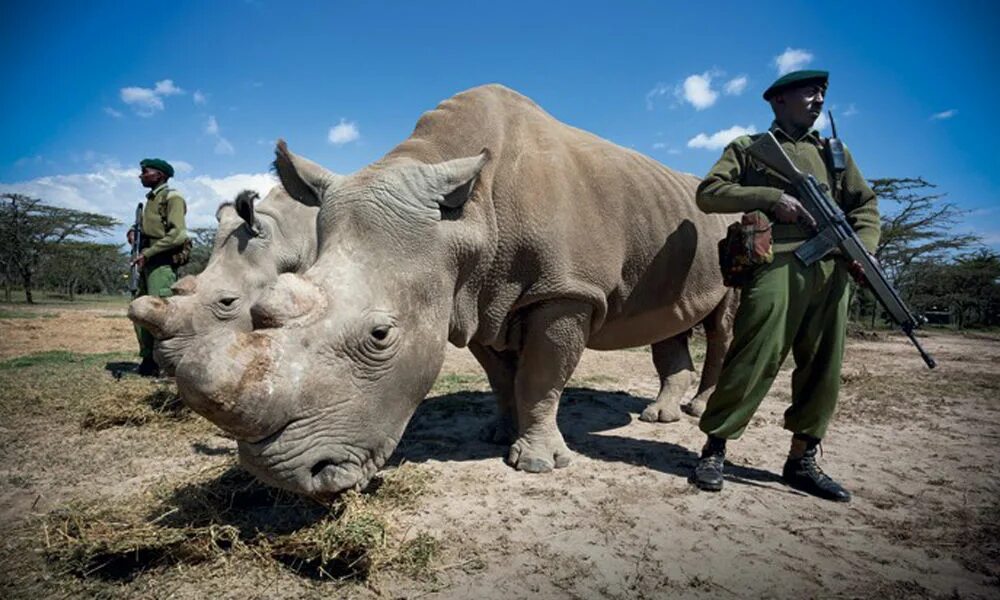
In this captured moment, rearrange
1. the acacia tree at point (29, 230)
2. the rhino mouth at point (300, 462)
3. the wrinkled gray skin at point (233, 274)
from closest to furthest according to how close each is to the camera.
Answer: the rhino mouth at point (300, 462)
the wrinkled gray skin at point (233, 274)
the acacia tree at point (29, 230)

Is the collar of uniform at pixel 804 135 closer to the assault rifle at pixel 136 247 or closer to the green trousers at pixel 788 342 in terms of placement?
the green trousers at pixel 788 342

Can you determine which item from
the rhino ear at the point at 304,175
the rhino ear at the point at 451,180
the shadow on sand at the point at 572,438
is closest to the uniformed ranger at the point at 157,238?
the shadow on sand at the point at 572,438

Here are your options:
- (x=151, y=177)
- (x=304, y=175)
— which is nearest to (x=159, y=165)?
(x=151, y=177)

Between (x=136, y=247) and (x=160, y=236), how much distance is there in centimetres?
70

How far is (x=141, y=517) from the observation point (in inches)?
101

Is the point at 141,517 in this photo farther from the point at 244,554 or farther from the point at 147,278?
the point at 147,278

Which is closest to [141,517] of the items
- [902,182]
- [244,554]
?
[244,554]

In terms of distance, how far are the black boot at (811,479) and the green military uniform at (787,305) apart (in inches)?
6.3

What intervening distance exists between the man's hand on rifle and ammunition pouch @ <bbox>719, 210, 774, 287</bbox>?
0.29 feet

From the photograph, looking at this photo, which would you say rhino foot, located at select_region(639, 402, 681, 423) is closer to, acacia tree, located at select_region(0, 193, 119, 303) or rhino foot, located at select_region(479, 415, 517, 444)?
rhino foot, located at select_region(479, 415, 517, 444)

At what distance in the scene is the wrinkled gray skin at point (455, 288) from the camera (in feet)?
7.50

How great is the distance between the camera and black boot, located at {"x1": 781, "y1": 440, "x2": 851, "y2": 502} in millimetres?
3154

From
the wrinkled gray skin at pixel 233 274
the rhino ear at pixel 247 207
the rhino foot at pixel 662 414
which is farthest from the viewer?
the rhino foot at pixel 662 414

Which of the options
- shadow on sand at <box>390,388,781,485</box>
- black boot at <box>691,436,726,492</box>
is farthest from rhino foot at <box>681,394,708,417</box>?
black boot at <box>691,436,726,492</box>
